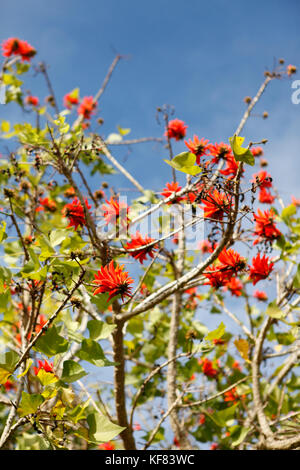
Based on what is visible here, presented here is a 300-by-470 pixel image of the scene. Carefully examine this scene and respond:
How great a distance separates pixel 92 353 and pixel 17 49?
3.10m

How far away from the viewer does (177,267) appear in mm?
2432

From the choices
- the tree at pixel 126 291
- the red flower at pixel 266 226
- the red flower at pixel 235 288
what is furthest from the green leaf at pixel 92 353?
the red flower at pixel 235 288

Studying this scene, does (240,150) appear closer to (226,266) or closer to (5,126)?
(226,266)

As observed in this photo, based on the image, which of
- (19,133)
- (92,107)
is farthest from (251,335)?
(92,107)

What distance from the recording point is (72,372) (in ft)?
4.16

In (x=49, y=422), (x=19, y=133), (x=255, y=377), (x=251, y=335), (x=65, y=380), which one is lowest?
(x=49, y=422)

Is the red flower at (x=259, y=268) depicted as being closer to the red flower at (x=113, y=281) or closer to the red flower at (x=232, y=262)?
the red flower at (x=232, y=262)

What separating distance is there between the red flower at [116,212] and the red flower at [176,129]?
92 cm

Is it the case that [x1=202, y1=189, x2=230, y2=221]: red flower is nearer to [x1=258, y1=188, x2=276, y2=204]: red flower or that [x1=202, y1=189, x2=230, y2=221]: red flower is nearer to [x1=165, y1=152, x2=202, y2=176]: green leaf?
[x1=165, y1=152, x2=202, y2=176]: green leaf

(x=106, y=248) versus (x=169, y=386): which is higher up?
(x=106, y=248)
